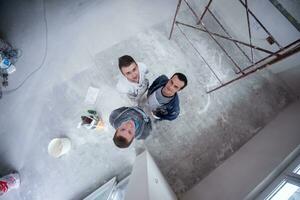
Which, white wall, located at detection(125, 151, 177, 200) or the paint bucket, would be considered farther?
the paint bucket

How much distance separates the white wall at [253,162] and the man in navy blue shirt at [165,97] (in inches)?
27.8

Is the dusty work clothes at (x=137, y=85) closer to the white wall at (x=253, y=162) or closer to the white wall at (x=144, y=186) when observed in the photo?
the white wall at (x=144, y=186)

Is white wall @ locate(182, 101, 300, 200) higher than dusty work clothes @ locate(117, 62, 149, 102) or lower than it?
lower

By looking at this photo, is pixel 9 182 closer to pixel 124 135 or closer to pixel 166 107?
pixel 124 135

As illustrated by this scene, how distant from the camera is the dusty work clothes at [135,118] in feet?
7.02

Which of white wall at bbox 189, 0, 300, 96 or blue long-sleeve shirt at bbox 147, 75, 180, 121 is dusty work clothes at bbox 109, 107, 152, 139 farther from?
white wall at bbox 189, 0, 300, 96

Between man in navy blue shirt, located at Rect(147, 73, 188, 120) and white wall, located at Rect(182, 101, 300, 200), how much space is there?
707 mm

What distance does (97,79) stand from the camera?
2.63 meters

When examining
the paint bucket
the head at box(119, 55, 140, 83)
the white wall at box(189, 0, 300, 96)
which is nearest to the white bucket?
the paint bucket

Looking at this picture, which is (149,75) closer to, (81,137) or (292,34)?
(81,137)

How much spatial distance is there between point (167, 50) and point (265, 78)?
45.5 inches

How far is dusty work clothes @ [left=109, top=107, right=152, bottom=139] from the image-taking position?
7.02ft

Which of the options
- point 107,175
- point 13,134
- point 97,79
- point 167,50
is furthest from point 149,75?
point 13,134

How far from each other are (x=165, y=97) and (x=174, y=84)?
174mm
